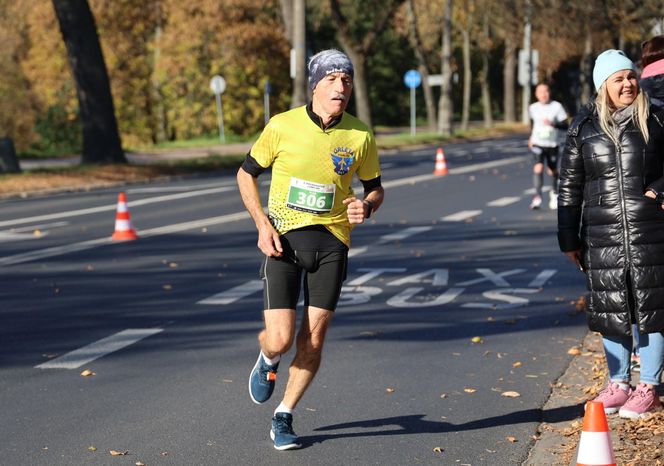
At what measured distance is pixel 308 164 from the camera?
575 cm

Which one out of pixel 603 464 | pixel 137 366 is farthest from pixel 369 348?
pixel 603 464

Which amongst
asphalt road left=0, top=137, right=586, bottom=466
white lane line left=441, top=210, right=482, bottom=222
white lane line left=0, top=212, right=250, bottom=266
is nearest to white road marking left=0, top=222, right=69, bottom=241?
asphalt road left=0, top=137, right=586, bottom=466

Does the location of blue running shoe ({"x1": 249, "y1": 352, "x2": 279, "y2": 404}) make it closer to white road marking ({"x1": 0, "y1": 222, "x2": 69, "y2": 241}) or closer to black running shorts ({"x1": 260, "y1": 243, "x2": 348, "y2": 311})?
black running shorts ({"x1": 260, "y1": 243, "x2": 348, "y2": 311})

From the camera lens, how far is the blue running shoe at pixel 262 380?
19.9 ft

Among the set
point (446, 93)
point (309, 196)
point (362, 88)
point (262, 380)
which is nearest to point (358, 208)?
point (309, 196)

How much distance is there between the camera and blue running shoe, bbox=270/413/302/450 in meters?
5.90

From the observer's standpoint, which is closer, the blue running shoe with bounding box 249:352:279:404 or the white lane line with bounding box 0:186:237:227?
the blue running shoe with bounding box 249:352:279:404

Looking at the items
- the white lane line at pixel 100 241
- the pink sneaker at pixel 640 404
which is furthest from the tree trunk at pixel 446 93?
the pink sneaker at pixel 640 404

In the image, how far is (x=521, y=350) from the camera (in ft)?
27.7

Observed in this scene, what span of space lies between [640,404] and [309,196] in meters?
1.96

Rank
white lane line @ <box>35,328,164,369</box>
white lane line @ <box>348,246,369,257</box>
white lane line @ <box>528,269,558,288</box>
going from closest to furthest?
white lane line @ <box>35,328,164,369</box>
white lane line @ <box>528,269,558,288</box>
white lane line @ <box>348,246,369,257</box>

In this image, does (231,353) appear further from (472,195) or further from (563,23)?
(563,23)

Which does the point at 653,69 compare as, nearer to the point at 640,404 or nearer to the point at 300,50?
the point at 640,404

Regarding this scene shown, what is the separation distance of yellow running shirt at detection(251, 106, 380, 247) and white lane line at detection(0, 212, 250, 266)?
8385mm
